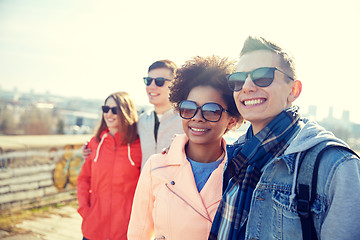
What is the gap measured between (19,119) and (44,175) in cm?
7077

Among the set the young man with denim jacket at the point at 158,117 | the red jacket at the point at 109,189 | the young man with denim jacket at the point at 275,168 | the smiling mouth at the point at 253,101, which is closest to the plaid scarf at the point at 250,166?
the young man with denim jacket at the point at 275,168

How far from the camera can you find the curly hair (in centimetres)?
190

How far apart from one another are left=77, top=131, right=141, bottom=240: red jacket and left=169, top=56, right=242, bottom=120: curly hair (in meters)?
1.11

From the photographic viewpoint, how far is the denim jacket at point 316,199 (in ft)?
3.20

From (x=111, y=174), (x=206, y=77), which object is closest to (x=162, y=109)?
(x=111, y=174)

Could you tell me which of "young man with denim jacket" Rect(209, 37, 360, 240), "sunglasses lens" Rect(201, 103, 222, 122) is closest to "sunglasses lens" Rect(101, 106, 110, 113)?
"sunglasses lens" Rect(201, 103, 222, 122)

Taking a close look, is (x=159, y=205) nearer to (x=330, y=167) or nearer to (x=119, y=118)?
(x=330, y=167)

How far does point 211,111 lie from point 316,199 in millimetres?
901

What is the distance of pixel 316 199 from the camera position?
1038mm

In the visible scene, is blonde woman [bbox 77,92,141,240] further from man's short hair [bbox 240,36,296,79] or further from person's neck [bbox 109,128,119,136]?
man's short hair [bbox 240,36,296,79]

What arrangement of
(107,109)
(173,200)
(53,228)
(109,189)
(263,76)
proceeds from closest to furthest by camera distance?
(263,76) < (173,200) < (109,189) < (107,109) < (53,228)

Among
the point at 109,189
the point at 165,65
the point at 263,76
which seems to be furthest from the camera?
the point at 165,65

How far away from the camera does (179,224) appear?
1.60m

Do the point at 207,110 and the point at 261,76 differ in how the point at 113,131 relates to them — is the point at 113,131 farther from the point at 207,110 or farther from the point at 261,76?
the point at 261,76
